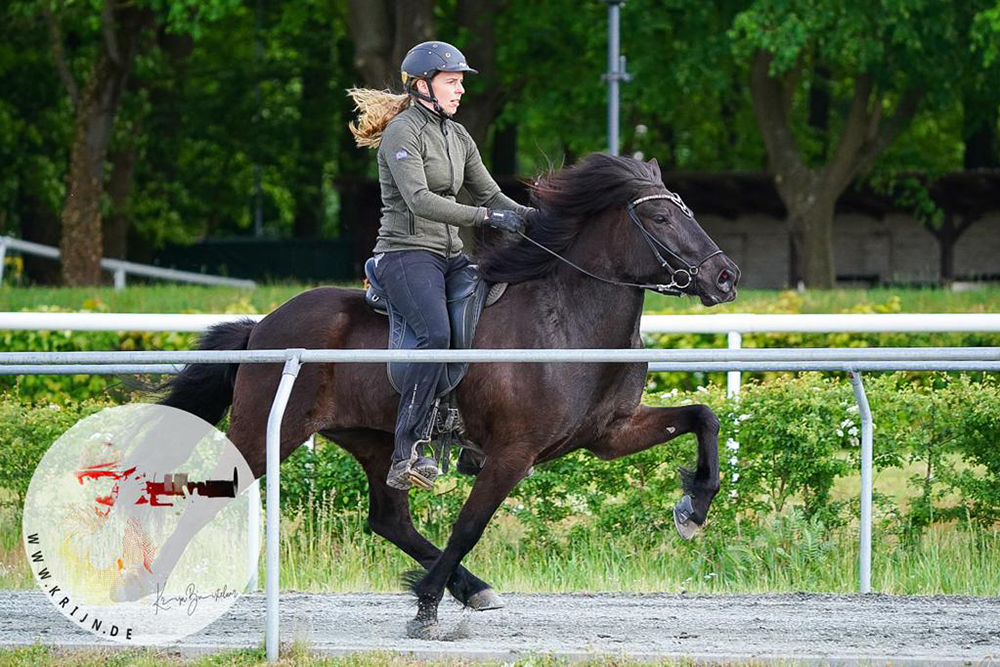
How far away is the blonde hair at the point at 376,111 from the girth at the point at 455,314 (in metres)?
0.64

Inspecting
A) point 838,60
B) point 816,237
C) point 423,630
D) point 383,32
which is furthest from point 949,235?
point 423,630

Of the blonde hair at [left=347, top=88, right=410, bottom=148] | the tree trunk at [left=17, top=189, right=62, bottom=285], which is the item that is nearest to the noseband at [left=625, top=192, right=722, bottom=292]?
the blonde hair at [left=347, top=88, right=410, bottom=148]

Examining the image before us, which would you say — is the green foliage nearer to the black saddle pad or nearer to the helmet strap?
the black saddle pad

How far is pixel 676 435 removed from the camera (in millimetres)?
6477

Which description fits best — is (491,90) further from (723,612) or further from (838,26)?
(723,612)

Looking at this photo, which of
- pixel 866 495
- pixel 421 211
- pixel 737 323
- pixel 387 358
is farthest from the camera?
pixel 737 323

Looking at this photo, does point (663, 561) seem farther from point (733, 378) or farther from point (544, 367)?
point (544, 367)

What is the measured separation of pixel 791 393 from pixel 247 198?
2528 cm

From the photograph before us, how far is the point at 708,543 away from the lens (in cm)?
776

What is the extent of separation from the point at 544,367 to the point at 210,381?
1.74 meters

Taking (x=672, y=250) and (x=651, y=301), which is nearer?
(x=672, y=250)

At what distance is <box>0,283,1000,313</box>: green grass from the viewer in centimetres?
1176

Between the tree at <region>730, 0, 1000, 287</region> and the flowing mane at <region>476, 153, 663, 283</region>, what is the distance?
1211 cm

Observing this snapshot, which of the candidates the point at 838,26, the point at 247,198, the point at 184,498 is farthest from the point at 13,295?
the point at 247,198
